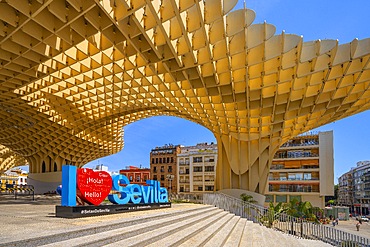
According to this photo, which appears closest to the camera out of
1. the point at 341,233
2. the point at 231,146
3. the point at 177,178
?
the point at 341,233

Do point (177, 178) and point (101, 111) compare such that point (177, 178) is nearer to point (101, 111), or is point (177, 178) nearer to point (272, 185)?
point (272, 185)

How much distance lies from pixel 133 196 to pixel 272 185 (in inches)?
2514

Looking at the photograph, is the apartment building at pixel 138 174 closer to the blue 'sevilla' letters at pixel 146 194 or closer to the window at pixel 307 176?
the window at pixel 307 176

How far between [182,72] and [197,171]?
6638 centimetres

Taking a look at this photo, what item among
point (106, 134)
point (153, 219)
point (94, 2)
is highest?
point (94, 2)

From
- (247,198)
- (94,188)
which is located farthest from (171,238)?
(247,198)

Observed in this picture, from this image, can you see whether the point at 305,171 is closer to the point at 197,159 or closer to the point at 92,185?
the point at 197,159

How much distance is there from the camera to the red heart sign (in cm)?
Result: 1154

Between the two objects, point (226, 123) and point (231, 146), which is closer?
point (226, 123)

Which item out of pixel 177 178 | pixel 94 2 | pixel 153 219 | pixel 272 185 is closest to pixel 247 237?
pixel 153 219

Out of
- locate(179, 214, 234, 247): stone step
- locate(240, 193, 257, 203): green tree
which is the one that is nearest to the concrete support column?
locate(240, 193, 257, 203): green tree

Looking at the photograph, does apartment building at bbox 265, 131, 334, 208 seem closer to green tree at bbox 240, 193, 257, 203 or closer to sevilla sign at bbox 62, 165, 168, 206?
green tree at bbox 240, 193, 257, 203

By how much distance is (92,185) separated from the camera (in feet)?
39.9

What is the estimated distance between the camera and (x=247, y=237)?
15047 millimetres
